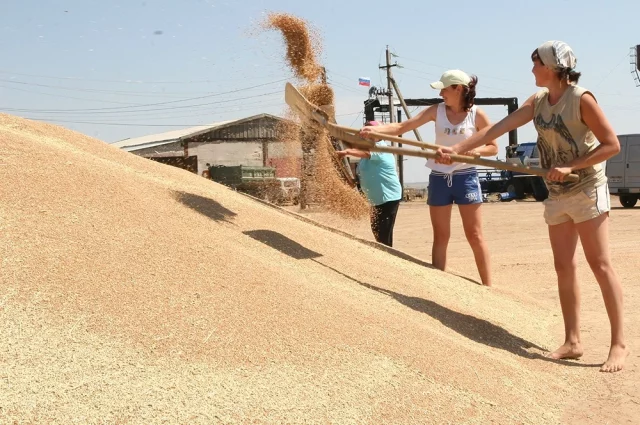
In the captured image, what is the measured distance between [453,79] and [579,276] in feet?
8.41

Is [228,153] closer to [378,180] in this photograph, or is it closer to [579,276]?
[378,180]

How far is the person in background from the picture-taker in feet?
21.5

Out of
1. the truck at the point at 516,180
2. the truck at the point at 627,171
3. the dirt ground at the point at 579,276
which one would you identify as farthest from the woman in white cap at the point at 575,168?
the truck at the point at 516,180

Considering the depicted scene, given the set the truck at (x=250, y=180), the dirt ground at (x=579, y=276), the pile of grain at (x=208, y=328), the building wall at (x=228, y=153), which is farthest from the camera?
the building wall at (x=228, y=153)

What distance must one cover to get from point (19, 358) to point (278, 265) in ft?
5.53

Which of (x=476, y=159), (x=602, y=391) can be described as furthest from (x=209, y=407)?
(x=476, y=159)

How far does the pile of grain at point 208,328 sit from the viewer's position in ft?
9.32

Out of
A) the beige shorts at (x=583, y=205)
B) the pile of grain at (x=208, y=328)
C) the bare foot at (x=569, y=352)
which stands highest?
the beige shorts at (x=583, y=205)

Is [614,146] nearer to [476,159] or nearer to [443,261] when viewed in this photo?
[476,159]

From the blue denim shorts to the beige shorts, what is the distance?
1340 millimetres

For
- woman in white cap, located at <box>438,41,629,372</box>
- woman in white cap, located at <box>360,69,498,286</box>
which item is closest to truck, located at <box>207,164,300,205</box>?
woman in white cap, located at <box>360,69,498,286</box>

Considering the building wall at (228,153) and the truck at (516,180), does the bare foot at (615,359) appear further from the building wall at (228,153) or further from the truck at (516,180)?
the building wall at (228,153)

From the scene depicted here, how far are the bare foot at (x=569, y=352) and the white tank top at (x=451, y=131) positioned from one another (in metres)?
1.60

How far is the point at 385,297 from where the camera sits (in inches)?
172
